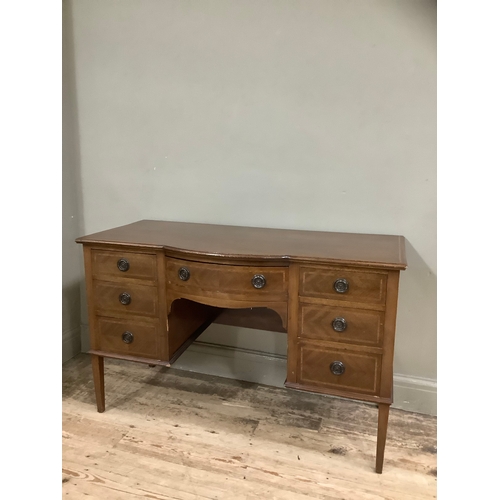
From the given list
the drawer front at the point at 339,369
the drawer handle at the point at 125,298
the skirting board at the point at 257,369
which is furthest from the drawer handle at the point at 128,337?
the drawer front at the point at 339,369

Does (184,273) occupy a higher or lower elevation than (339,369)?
higher

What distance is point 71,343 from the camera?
8.52 feet

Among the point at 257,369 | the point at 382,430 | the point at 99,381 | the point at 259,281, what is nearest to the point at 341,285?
the point at 259,281

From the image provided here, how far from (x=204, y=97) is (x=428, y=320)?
1.50 meters

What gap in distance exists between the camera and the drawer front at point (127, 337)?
188cm

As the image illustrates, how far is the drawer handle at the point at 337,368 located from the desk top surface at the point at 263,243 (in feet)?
1.25

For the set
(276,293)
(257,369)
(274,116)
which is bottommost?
(257,369)

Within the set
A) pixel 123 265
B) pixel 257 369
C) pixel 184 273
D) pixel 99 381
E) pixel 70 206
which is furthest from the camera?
pixel 70 206

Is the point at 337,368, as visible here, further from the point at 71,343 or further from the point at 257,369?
the point at 71,343

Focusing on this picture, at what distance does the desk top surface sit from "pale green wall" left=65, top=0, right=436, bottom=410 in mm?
161

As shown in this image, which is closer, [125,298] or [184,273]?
[184,273]

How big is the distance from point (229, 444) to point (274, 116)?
147 cm

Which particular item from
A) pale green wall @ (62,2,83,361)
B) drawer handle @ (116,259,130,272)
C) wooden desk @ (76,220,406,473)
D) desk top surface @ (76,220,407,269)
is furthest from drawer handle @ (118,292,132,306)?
pale green wall @ (62,2,83,361)
